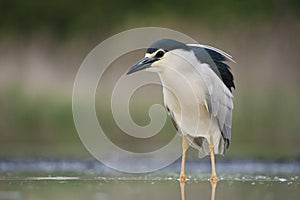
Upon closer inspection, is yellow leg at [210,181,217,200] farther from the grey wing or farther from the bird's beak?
the bird's beak

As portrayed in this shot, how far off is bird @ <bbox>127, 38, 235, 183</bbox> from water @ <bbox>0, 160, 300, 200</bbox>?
485mm

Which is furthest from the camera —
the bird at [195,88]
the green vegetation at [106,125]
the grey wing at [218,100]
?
the green vegetation at [106,125]

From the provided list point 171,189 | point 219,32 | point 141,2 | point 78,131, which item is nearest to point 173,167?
point 78,131

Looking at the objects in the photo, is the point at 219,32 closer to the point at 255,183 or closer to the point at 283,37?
the point at 283,37

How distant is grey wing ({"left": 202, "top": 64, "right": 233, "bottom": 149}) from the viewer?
1021 centimetres

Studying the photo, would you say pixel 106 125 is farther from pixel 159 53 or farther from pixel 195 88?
pixel 159 53

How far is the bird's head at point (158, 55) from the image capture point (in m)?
9.64

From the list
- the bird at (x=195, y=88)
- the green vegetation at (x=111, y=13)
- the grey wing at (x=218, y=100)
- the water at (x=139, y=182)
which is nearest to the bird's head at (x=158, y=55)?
the bird at (x=195, y=88)

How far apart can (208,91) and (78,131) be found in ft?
21.9

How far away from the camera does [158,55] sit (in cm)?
973

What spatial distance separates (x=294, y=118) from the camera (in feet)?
55.3

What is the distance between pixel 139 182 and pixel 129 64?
Answer: 304 inches

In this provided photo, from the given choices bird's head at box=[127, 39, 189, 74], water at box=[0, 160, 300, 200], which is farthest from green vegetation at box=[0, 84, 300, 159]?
bird's head at box=[127, 39, 189, 74]

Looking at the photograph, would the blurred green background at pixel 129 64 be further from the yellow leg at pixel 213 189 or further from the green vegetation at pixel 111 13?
the yellow leg at pixel 213 189
